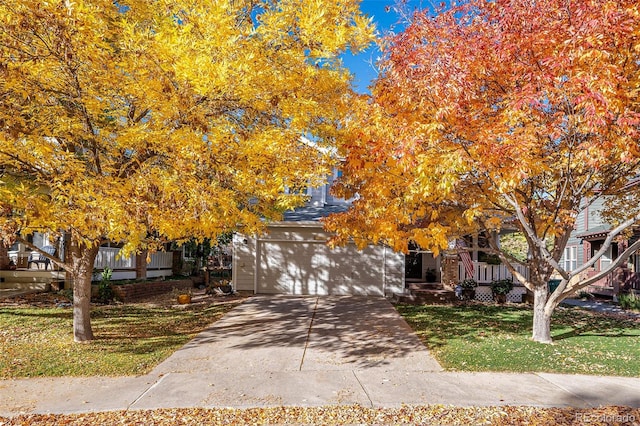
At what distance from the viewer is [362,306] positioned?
1524cm

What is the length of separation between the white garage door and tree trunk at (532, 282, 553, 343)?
7.68 meters

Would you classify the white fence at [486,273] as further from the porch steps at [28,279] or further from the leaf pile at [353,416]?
the porch steps at [28,279]

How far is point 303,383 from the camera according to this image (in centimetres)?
723

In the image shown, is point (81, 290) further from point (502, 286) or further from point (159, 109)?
point (502, 286)

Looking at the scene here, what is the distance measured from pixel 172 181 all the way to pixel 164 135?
875 millimetres

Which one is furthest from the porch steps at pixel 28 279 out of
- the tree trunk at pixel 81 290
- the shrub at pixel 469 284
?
the shrub at pixel 469 284

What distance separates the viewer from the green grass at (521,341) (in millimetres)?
8320

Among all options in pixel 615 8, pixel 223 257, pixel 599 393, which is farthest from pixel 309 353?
pixel 223 257

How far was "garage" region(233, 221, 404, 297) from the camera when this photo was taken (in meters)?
17.7

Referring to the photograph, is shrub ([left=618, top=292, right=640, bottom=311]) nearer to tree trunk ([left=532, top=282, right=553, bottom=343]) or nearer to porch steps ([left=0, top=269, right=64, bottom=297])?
tree trunk ([left=532, top=282, right=553, bottom=343])

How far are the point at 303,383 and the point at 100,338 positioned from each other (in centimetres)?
540

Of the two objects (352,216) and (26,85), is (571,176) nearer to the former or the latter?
(352,216)

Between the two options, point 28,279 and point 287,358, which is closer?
point 287,358

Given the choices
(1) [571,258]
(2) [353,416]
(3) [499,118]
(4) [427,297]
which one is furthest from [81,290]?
(1) [571,258]
